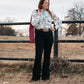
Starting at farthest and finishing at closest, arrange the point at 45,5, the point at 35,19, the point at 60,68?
the point at 60,68
the point at 45,5
the point at 35,19

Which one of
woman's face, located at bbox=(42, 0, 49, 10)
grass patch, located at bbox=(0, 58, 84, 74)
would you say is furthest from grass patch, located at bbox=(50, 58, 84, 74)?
woman's face, located at bbox=(42, 0, 49, 10)

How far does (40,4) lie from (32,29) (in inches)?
20.1

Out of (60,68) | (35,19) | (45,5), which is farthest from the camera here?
(60,68)

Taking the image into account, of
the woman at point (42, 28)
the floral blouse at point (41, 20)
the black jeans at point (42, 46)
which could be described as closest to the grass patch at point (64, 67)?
the black jeans at point (42, 46)

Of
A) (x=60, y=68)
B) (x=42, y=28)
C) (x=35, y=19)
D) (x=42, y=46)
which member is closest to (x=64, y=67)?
(x=60, y=68)

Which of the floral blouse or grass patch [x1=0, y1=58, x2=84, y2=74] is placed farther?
grass patch [x1=0, y1=58, x2=84, y2=74]

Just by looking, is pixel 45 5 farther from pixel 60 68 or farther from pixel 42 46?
pixel 60 68

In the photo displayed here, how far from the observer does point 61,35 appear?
4727 mm

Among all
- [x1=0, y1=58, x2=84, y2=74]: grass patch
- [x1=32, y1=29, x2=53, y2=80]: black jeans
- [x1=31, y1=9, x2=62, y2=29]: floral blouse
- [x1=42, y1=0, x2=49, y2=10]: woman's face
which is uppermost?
[x1=42, y1=0, x2=49, y2=10]: woman's face

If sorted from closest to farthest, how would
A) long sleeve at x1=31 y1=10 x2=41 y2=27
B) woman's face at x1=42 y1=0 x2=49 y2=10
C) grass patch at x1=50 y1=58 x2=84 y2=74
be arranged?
long sleeve at x1=31 y1=10 x2=41 y2=27, woman's face at x1=42 y1=0 x2=49 y2=10, grass patch at x1=50 y1=58 x2=84 y2=74

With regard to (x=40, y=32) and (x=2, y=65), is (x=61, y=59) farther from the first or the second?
(x=2, y=65)

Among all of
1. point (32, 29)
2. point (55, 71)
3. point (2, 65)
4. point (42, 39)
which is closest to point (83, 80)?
point (55, 71)

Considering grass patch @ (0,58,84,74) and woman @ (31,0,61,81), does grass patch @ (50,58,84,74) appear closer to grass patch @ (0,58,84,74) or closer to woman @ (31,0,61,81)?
grass patch @ (0,58,84,74)

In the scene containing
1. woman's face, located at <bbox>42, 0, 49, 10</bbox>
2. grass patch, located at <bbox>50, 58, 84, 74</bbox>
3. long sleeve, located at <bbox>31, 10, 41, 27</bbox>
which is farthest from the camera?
grass patch, located at <bbox>50, 58, 84, 74</bbox>
